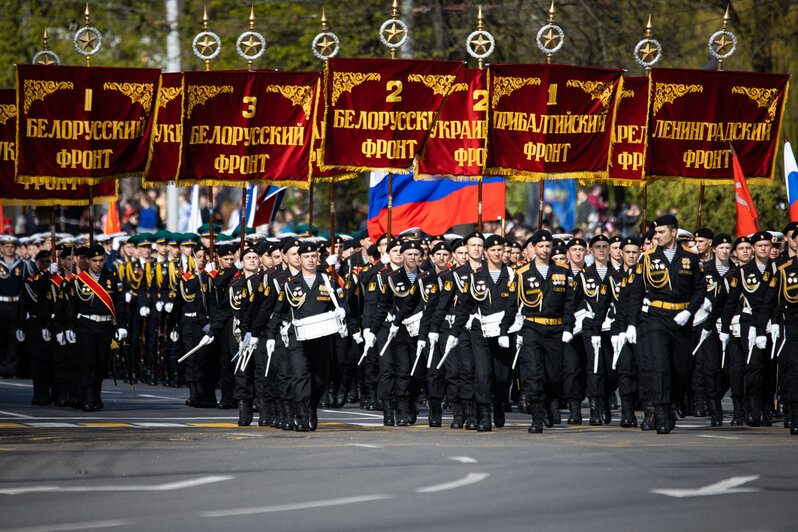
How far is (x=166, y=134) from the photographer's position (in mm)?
19109

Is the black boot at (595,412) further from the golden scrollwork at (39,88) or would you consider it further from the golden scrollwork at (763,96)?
the golden scrollwork at (39,88)

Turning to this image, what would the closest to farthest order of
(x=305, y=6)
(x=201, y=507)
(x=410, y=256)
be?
(x=201, y=507) < (x=410, y=256) < (x=305, y=6)

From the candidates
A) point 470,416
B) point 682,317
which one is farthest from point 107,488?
point 682,317

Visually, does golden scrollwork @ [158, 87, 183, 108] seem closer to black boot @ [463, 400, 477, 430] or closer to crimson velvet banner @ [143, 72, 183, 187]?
crimson velvet banner @ [143, 72, 183, 187]

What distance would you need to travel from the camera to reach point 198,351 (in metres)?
19.3

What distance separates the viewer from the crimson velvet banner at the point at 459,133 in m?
19.0

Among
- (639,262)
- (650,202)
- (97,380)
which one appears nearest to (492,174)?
(639,262)

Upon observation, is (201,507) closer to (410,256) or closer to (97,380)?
(410,256)

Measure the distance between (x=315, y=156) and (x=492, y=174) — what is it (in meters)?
2.46

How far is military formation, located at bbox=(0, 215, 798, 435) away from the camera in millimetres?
15281

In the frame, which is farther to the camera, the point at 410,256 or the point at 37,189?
the point at 37,189

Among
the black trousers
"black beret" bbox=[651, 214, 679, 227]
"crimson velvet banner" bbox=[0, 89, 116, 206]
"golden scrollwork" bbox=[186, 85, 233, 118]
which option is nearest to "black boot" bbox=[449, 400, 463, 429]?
the black trousers

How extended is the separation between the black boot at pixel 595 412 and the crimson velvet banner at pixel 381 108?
13.5 feet

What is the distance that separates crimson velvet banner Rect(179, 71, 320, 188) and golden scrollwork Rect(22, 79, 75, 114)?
1561mm
